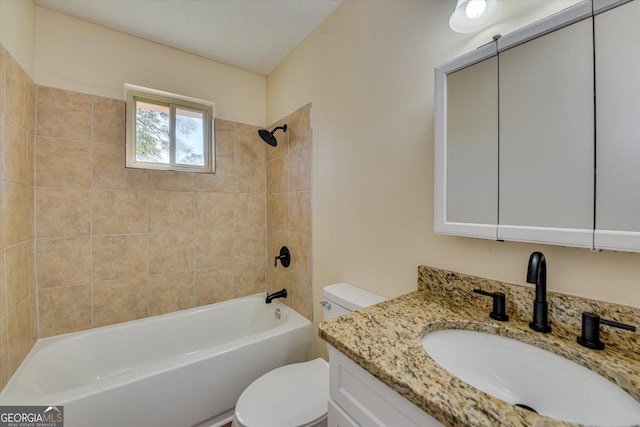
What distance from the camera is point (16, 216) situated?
4.37 ft

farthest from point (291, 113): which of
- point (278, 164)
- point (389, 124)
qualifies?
point (389, 124)

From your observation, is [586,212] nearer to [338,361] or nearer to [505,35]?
[505,35]

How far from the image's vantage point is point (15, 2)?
50.6 inches

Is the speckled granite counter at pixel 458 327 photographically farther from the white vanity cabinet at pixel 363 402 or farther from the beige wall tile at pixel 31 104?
the beige wall tile at pixel 31 104

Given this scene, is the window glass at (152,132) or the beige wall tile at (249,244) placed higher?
the window glass at (152,132)

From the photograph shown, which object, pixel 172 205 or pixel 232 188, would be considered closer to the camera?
pixel 172 205

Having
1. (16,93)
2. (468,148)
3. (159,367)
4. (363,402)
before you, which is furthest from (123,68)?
(363,402)

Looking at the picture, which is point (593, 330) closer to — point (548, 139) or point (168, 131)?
point (548, 139)

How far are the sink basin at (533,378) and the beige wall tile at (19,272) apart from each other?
1.89 m

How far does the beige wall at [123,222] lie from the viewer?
1.62 meters

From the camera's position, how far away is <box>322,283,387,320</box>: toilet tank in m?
1.27

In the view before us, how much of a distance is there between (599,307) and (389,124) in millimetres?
984

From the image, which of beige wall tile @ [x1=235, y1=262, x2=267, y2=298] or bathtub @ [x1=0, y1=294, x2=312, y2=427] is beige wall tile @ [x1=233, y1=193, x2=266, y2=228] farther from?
bathtub @ [x1=0, y1=294, x2=312, y2=427]

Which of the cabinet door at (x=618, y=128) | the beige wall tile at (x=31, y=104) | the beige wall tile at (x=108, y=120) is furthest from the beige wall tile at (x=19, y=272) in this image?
the cabinet door at (x=618, y=128)
